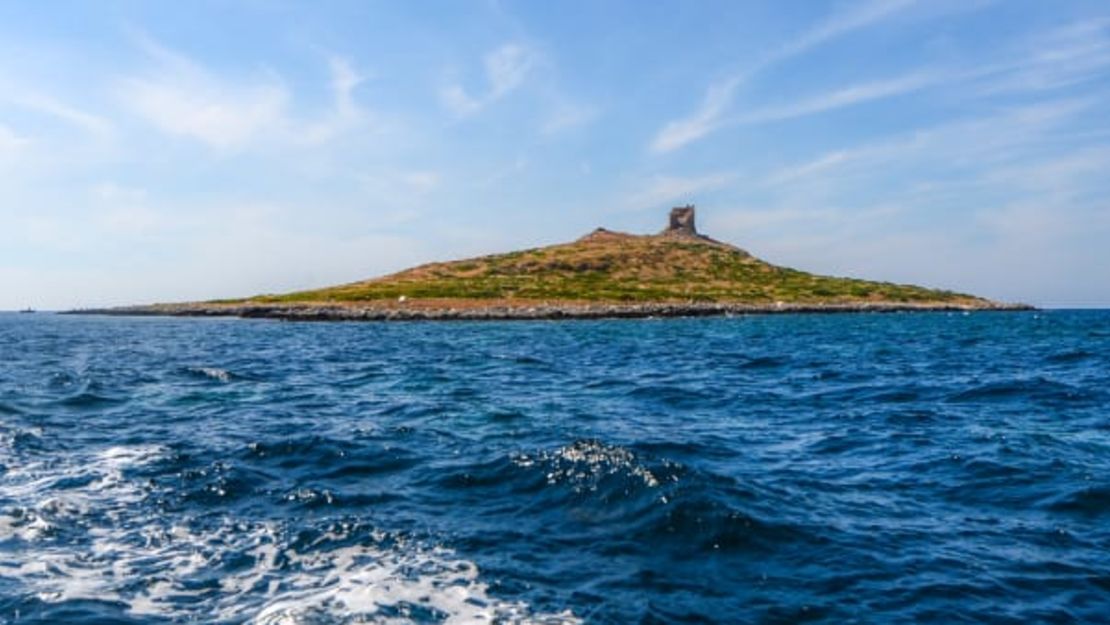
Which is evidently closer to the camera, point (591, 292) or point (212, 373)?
point (212, 373)

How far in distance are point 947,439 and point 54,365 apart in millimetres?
48357

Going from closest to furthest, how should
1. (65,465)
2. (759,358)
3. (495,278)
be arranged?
1. (65,465)
2. (759,358)
3. (495,278)

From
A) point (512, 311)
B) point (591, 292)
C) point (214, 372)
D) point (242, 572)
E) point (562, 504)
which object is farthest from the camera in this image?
point (591, 292)

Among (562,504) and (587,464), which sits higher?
(587,464)

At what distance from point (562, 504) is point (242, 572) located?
564 cm

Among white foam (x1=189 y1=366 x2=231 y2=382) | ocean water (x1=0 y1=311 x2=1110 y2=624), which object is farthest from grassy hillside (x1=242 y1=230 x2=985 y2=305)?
ocean water (x1=0 y1=311 x2=1110 y2=624)

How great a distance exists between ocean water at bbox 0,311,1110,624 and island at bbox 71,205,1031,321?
85.7 metres

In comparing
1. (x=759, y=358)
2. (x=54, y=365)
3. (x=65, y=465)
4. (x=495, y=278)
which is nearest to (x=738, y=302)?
(x=495, y=278)

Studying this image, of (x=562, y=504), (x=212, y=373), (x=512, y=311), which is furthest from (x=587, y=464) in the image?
(x=512, y=311)

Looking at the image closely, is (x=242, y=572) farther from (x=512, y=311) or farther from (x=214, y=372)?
(x=512, y=311)

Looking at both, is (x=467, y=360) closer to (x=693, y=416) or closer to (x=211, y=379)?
(x=211, y=379)

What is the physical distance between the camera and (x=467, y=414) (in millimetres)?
24484

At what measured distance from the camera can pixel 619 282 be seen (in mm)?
159000

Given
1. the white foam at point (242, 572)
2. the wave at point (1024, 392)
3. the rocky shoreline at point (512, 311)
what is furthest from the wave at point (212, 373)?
the rocky shoreline at point (512, 311)
